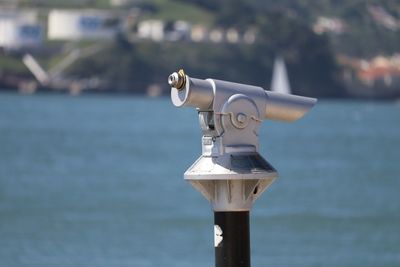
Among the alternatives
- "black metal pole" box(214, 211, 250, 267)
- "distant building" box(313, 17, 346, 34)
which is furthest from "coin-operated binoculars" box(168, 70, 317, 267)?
"distant building" box(313, 17, 346, 34)

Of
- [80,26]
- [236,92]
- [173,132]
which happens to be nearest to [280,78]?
[80,26]

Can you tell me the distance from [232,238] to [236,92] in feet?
1.49

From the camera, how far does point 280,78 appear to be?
4513 inches

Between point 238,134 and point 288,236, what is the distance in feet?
51.1

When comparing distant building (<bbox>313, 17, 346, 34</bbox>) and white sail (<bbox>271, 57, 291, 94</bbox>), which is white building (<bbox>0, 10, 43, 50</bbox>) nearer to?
white sail (<bbox>271, 57, 291, 94</bbox>)

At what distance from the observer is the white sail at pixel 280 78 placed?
11003cm

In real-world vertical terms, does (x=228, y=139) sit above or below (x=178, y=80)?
below

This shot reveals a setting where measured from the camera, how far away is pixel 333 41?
12706cm

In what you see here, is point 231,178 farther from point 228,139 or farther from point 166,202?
point 166,202

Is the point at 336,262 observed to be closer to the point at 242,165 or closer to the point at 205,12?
the point at 242,165

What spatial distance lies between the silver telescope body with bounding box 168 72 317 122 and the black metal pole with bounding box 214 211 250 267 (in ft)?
1.08

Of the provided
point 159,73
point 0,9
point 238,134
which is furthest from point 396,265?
point 0,9

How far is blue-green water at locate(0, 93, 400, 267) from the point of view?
700 inches

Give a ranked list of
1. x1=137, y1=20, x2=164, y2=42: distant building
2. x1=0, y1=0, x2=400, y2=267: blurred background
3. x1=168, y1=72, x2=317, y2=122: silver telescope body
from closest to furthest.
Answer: x1=168, y1=72, x2=317, y2=122: silver telescope body → x1=0, y1=0, x2=400, y2=267: blurred background → x1=137, y1=20, x2=164, y2=42: distant building
